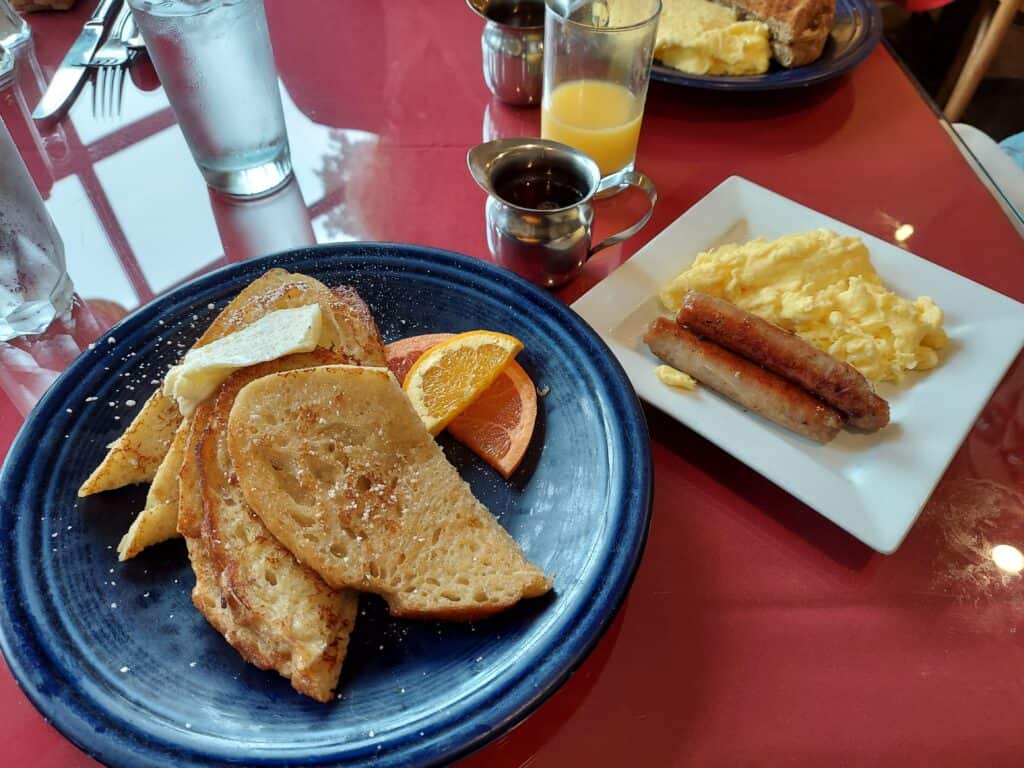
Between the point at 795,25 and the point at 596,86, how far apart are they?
2.07 feet

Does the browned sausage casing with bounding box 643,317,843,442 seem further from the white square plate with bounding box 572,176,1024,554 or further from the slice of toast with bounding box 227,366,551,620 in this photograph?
the slice of toast with bounding box 227,366,551,620

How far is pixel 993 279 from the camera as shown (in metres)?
1.73

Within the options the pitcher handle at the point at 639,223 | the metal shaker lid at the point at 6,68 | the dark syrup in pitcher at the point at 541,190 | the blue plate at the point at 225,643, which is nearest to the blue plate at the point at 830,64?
the pitcher handle at the point at 639,223

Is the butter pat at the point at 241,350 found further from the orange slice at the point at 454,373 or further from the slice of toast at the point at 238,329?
the orange slice at the point at 454,373

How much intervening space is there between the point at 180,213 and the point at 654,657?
1.50 meters

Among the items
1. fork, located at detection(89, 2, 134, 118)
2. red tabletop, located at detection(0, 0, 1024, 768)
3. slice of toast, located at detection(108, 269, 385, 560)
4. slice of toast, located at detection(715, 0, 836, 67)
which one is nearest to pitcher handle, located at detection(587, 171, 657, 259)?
red tabletop, located at detection(0, 0, 1024, 768)

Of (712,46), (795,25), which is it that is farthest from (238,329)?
(795,25)

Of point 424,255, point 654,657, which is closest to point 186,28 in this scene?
point 424,255

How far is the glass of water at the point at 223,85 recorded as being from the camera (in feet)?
A: 5.02

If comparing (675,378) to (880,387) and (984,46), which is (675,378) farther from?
(984,46)

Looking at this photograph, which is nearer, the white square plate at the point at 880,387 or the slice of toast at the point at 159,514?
the slice of toast at the point at 159,514

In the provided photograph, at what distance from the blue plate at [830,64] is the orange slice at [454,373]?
112 centimetres

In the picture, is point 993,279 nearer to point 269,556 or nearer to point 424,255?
point 424,255

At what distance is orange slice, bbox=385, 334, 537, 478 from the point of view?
127 cm
